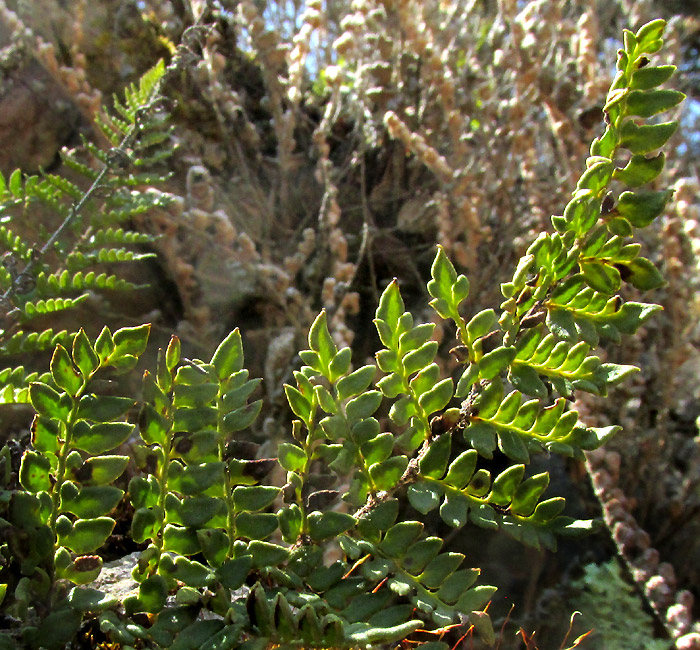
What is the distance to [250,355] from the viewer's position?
58.9 inches

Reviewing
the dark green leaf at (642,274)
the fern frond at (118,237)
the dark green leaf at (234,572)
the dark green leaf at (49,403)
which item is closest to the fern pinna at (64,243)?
the fern frond at (118,237)

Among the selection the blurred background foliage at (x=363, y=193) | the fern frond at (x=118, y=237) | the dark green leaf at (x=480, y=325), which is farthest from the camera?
the blurred background foliage at (x=363, y=193)

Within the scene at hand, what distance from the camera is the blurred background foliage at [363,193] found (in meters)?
1.39

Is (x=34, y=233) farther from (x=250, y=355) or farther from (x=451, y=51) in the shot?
(x=451, y=51)

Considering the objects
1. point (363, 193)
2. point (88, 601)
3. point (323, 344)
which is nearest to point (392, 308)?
point (323, 344)

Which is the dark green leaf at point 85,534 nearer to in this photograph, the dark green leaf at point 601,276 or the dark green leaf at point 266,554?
the dark green leaf at point 266,554

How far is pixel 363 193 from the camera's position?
150cm

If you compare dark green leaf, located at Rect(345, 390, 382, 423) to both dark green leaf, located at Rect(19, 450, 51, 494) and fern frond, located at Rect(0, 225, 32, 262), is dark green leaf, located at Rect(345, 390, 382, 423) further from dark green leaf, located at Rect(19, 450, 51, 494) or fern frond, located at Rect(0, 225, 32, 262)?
fern frond, located at Rect(0, 225, 32, 262)

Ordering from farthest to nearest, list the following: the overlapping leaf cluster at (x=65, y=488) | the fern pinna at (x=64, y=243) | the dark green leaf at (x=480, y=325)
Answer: the fern pinna at (x=64, y=243) → the dark green leaf at (x=480, y=325) → the overlapping leaf cluster at (x=65, y=488)

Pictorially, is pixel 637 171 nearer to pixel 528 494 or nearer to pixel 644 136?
pixel 644 136

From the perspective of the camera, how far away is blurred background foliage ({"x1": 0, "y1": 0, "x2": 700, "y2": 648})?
139cm

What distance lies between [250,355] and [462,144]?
712 millimetres

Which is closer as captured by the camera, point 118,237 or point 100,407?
point 100,407

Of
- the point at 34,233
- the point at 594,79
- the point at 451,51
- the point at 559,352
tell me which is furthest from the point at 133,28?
the point at 559,352
